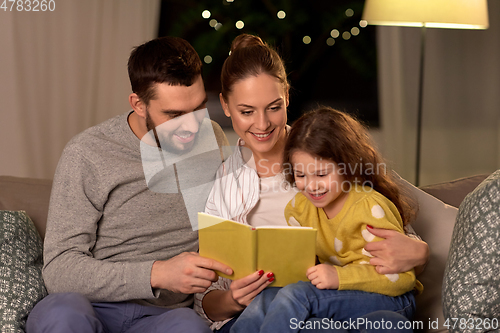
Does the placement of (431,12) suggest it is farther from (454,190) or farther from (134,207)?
(134,207)

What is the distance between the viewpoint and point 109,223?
143 centimetres

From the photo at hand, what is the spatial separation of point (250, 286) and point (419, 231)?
2.08ft

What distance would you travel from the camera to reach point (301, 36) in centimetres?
317

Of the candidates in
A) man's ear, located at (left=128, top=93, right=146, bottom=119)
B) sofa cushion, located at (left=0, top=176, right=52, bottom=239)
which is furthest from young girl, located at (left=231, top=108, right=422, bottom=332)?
sofa cushion, located at (left=0, top=176, right=52, bottom=239)

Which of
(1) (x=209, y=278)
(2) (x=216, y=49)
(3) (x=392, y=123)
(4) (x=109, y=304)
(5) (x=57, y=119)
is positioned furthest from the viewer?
(3) (x=392, y=123)

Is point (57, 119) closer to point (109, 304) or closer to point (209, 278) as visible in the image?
point (109, 304)

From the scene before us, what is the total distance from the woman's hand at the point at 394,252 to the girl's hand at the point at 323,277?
113 mm

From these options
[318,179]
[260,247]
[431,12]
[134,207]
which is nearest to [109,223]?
[134,207]

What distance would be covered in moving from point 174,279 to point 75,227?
0.34 metres

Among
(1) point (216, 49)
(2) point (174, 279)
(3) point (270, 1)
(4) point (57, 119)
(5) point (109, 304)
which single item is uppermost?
(3) point (270, 1)

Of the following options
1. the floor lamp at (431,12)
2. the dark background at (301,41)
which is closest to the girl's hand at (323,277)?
the floor lamp at (431,12)

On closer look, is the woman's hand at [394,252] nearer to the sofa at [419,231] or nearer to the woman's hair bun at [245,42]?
the sofa at [419,231]

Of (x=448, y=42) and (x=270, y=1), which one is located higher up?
(x=270, y=1)

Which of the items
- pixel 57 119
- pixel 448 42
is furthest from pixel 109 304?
pixel 448 42
